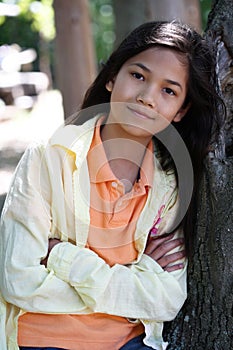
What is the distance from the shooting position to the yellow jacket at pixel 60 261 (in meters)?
2.34

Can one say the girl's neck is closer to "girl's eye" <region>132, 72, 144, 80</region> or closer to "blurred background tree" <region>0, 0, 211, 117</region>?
"girl's eye" <region>132, 72, 144, 80</region>

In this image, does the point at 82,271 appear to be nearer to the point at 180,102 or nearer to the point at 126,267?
the point at 126,267

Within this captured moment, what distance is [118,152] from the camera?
8.47 ft

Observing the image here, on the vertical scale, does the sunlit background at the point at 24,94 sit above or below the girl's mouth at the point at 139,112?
below

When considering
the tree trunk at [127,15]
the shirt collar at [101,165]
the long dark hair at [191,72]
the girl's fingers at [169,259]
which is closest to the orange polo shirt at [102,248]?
the shirt collar at [101,165]

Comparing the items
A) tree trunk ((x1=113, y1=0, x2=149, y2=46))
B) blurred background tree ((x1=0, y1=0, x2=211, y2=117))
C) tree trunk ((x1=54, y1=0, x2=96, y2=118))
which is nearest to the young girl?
blurred background tree ((x1=0, y1=0, x2=211, y2=117))

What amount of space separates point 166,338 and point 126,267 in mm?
397

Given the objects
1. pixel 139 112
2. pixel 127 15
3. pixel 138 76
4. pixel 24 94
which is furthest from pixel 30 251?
pixel 24 94

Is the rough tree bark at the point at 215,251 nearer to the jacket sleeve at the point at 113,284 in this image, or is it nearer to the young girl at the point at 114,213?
the young girl at the point at 114,213

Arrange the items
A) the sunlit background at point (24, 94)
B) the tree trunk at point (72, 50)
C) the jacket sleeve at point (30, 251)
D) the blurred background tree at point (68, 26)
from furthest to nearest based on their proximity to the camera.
A: 1. the sunlit background at point (24, 94)
2. the tree trunk at point (72, 50)
3. the blurred background tree at point (68, 26)
4. the jacket sleeve at point (30, 251)

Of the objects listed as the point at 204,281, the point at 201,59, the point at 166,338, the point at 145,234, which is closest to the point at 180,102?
the point at 201,59

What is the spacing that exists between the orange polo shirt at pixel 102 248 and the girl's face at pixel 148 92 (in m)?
0.14

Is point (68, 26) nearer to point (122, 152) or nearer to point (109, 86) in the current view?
→ point (109, 86)

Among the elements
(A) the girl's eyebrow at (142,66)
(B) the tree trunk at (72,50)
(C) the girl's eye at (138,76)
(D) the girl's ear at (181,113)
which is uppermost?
(A) the girl's eyebrow at (142,66)
